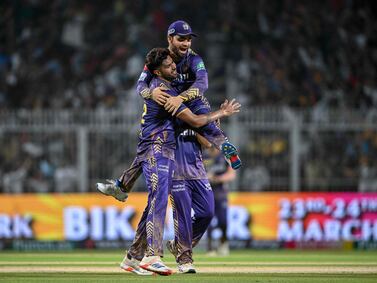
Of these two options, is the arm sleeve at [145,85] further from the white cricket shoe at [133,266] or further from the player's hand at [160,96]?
the white cricket shoe at [133,266]

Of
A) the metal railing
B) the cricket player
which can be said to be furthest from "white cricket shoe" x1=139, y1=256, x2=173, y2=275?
the metal railing

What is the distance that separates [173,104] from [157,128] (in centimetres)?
41

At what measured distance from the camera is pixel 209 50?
26.8m

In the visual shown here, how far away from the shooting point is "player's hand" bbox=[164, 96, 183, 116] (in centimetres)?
1088

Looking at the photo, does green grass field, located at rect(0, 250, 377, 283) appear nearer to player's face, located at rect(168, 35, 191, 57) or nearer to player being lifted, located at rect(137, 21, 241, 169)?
player being lifted, located at rect(137, 21, 241, 169)

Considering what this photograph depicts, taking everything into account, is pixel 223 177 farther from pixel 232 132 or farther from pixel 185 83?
pixel 185 83

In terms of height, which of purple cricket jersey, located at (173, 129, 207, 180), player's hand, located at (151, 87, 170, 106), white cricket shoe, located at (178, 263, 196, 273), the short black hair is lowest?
white cricket shoe, located at (178, 263, 196, 273)

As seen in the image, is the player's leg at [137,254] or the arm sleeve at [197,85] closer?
the arm sleeve at [197,85]

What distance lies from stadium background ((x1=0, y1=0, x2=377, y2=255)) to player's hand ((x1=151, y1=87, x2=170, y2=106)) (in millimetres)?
9906

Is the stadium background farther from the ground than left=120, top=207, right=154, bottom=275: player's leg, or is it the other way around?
the stadium background

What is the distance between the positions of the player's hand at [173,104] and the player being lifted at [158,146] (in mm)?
57

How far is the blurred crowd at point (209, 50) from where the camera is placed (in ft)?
81.6

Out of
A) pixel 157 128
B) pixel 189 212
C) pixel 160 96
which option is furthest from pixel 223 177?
pixel 160 96

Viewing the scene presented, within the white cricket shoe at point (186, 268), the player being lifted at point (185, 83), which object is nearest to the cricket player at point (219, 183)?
the white cricket shoe at point (186, 268)
